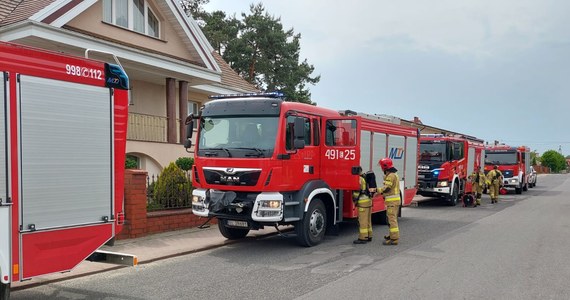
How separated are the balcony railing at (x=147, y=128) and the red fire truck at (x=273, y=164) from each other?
23.9 ft

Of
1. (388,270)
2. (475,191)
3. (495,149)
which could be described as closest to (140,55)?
(388,270)

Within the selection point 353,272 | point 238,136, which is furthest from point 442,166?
point 353,272

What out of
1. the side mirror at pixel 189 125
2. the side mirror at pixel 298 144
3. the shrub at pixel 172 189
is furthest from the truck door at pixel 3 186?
the shrub at pixel 172 189

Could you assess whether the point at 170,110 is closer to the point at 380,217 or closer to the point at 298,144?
the point at 380,217

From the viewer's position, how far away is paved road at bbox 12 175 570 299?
18.6 ft

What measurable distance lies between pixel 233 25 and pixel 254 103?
30.4m

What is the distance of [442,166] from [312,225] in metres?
9.49

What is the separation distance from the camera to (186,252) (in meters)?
8.11

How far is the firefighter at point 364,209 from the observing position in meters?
9.04

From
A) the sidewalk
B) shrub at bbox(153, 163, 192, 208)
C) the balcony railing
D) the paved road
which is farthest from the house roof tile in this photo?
the paved road

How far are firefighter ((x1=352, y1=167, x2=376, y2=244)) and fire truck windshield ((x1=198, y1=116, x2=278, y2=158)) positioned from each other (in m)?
2.27

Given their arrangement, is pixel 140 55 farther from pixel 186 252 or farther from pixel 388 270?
pixel 388 270

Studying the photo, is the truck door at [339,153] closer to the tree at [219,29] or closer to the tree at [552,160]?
the tree at [219,29]

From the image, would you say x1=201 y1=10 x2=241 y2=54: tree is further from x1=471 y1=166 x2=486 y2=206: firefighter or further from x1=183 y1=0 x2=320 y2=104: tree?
x1=471 y1=166 x2=486 y2=206: firefighter
